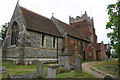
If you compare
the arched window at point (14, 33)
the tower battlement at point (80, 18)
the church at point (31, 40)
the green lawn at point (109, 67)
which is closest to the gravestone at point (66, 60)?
the green lawn at point (109, 67)

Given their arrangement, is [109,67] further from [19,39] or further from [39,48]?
[19,39]

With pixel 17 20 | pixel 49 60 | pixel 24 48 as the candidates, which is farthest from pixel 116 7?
pixel 17 20

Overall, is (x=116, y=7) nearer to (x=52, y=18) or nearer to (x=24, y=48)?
(x=24, y=48)

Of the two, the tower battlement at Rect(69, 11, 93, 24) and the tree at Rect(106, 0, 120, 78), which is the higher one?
the tower battlement at Rect(69, 11, 93, 24)

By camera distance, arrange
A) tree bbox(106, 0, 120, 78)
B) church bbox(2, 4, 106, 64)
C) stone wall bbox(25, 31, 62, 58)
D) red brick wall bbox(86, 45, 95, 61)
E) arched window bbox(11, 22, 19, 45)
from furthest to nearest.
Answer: red brick wall bbox(86, 45, 95, 61)
arched window bbox(11, 22, 19, 45)
stone wall bbox(25, 31, 62, 58)
church bbox(2, 4, 106, 64)
tree bbox(106, 0, 120, 78)

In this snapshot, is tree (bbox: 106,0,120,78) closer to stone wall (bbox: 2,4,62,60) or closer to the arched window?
stone wall (bbox: 2,4,62,60)

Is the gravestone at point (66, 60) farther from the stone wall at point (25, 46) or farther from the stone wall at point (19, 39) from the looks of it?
the stone wall at point (19, 39)

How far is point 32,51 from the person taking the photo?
1513cm

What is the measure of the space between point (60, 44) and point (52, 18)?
7.48 metres

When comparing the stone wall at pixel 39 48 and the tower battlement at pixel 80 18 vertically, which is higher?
the tower battlement at pixel 80 18

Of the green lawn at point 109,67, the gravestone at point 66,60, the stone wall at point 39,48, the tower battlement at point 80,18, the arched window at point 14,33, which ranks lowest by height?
the green lawn at point 109,67

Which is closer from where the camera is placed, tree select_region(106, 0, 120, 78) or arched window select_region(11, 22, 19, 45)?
tree select_region(106, 0, 120, 78)

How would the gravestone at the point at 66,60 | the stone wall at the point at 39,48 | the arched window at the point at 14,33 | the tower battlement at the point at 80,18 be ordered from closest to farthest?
the gravestone at the point at 66,60
the stone wall at the point at 39,48
the arched window at the point at 14,33
the tower battlement at the point at 80,18

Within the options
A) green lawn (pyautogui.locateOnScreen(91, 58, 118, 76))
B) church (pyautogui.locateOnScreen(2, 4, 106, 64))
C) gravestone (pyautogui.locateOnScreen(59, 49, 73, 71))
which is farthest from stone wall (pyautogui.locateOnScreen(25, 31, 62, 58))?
green lawn (pyautogui.locateOnScreen(91, 58, 118, 76))
